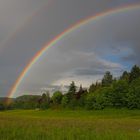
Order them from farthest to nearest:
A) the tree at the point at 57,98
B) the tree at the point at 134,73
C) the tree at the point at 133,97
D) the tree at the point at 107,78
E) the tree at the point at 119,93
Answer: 1. the tree at the point at 57,98
2. the tree at the point at 107,78
3. the tree at the point at 134,73
4. the tree at the point at 119,93
5. the tree at the point at 133,97

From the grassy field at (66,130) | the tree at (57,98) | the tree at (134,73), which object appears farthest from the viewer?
the tree at (57,98)

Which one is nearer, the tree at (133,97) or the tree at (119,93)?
the tree at (133,97)

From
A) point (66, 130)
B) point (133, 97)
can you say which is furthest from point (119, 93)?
point (66, 130)

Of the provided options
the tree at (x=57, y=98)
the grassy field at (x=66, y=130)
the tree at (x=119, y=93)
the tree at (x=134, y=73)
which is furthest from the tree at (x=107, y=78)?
the grassy field at (x=66, y=130)

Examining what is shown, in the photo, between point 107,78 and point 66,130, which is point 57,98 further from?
point 66,130

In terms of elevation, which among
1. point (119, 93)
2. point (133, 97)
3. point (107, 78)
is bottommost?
point (133, 97)

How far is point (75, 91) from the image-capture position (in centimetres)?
12094

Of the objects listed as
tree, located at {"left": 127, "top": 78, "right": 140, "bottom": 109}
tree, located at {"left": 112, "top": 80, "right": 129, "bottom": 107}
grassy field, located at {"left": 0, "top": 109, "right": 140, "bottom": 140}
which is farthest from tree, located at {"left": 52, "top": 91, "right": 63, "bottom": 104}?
grassy field, located at {"left": 0, "top": 109, "right": 140, "bottom": 140}

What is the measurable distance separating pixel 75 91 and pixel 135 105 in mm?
49955

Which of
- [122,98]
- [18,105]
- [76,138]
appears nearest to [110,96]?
[122,98]

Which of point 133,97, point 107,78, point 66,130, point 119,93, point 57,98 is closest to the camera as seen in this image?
point 66,130

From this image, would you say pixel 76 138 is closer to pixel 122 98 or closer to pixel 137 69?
pixel 122 98

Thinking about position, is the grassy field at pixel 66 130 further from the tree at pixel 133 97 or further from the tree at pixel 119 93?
the tree at pixel 119 93

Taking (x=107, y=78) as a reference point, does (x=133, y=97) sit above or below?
below
